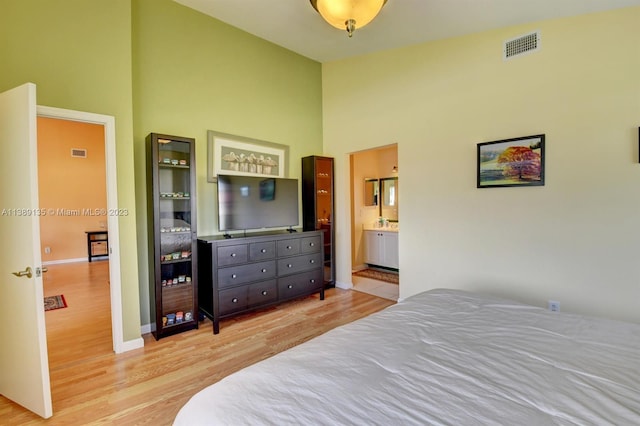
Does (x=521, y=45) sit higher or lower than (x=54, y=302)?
higher

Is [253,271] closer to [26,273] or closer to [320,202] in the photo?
[320,202]

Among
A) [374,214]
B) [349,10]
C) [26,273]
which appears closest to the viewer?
[26,273]

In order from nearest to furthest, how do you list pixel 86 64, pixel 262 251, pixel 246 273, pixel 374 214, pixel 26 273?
pixel 26 273 → pixel 86 64 → pixel 246 273 → pixel 262 251 → pixel 374 214

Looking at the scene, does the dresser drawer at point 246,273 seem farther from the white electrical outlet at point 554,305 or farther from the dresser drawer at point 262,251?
the white electrical outlet at point 554,305

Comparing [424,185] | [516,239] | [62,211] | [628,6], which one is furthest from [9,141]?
[62,211]

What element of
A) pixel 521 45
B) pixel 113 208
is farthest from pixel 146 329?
pixel 521 45

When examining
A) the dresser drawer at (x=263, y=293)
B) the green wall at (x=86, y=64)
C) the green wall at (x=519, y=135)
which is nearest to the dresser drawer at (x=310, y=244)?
the dresser drawer at (x=263, y=293)

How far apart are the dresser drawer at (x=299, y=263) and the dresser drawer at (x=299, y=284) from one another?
68 mm

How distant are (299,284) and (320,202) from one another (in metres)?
1.28

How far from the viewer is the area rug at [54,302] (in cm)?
380

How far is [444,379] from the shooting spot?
3.58 ft

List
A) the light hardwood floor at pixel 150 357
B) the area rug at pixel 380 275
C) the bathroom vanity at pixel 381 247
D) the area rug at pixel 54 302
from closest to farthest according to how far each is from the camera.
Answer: the light hardwood floor at pixel 150 357, the area rug at pixel 54 302, the area rug at pixel 380 275, the bathroom vanity at pixel 381 247

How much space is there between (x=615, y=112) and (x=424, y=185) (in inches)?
68.0

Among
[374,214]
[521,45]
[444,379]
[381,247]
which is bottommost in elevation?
[381,247]
